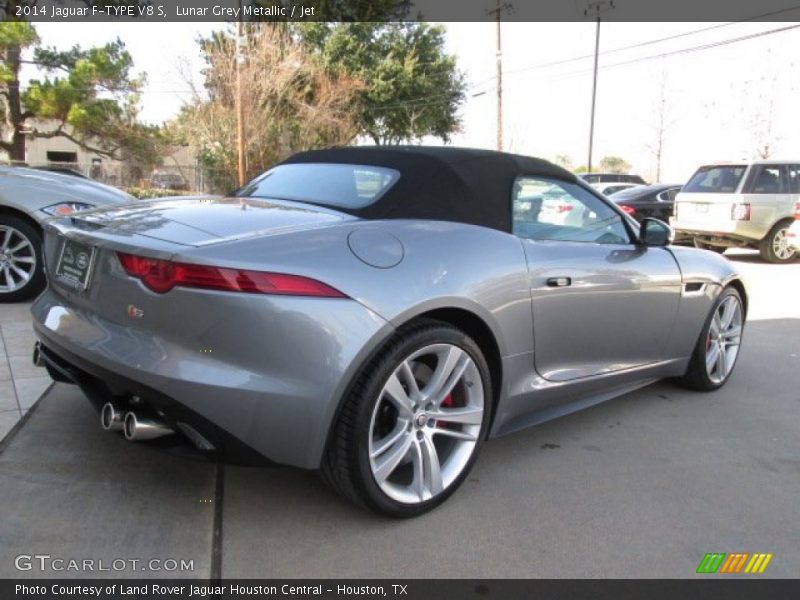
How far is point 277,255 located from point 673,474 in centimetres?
219

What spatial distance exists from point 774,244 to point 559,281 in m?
10.2

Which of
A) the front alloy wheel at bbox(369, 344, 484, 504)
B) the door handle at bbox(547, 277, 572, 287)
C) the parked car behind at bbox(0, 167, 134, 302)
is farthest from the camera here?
the parked car behind at bbox(0, 167, 134, 302)

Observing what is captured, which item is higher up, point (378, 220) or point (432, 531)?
point (378, 220)

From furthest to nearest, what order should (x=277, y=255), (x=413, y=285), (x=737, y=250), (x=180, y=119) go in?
(x=180, y=119)
(x=737, y=250)
(x=413, y=285)
(x=277, y=255)

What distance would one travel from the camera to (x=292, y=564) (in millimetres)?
2373

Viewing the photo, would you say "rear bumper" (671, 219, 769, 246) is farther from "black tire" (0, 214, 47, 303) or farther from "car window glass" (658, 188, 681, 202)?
"black tire" (0, 214, 47, 303)

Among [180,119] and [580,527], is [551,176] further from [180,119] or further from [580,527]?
[180,119]

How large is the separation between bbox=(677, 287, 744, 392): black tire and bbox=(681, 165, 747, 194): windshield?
25.8ft

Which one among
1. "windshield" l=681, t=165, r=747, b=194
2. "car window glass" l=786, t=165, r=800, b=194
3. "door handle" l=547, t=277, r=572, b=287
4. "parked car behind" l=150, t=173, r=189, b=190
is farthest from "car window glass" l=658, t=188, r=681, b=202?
"parked car behind" l=150, t=173, r=189, b=190

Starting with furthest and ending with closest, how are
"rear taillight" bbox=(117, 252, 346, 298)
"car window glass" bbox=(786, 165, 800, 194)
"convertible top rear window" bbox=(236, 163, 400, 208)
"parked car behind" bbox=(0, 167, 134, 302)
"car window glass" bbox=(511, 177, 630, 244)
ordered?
"car window glass" bbox=(786, 165, 800, 194) < "parked car behind" bbox=(0, 167, 134, 302) < "car window glass" bbox=(511, 177, 630, 244) < "convertible top rear window" bbox=(236, 163, 400, 208) < "rear taillight" bbox=(117, 252, 346, 298)

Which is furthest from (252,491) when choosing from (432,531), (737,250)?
(737,250)

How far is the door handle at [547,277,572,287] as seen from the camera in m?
3.11

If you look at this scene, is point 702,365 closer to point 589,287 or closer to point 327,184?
point 589,287

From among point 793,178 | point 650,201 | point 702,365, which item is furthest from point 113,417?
point 650,201
